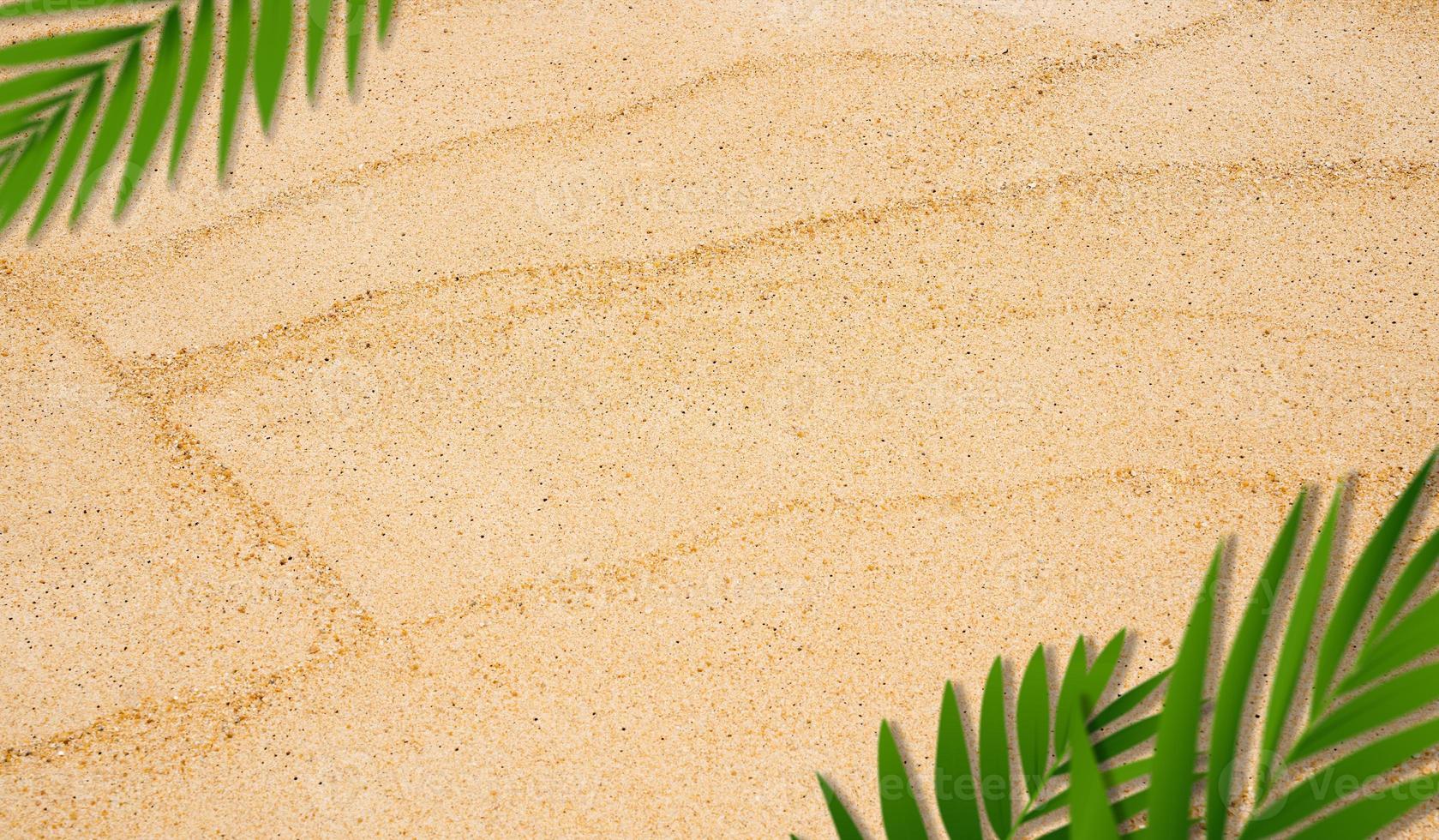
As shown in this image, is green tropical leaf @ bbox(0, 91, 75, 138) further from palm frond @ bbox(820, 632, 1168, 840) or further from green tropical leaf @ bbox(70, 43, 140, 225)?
palm frond @ bbox(820, 632, 1168, 840)

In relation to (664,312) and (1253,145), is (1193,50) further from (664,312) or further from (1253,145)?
(664,312)

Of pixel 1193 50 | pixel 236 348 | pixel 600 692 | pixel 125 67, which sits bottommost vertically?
pixel 600 692

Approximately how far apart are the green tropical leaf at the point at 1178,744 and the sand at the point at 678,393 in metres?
0.35

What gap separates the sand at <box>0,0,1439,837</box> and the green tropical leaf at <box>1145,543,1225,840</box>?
1.14 feet

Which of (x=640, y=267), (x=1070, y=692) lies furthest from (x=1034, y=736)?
(x=640, y=267)

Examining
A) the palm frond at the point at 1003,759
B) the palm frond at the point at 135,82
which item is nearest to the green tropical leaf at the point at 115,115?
the palm frond at the point at 135,82

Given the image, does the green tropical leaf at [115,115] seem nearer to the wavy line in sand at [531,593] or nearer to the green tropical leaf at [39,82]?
the green tropical leaf at [39,82]

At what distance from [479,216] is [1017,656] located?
378mm

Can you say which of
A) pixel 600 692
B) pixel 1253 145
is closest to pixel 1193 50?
pixel 1253 145

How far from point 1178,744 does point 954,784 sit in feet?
0.27

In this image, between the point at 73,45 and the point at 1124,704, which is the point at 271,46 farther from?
the point at 1124,704

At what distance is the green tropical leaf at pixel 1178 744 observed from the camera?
8.3 inches

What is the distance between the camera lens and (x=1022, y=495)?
61 cm

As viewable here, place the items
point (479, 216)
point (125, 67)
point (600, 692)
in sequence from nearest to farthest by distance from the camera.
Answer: point (125, 67)
point (600, 692)
point (479, 216)
